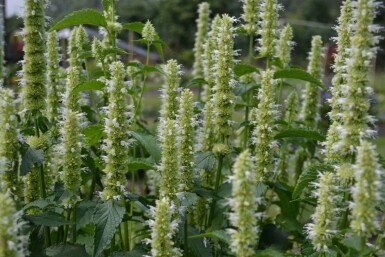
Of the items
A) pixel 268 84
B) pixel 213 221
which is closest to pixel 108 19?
pixel 268 84

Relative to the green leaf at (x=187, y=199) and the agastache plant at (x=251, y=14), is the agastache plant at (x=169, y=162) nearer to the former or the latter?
the green leaf at (x=187, y=199)

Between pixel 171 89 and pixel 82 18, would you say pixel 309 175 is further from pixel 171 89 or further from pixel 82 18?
pixel 82 18

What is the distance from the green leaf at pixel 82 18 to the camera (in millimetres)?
3789

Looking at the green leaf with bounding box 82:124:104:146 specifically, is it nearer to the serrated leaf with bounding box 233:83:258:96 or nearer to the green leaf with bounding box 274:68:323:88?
the serrated leaf with bounding box 233:83:258:96

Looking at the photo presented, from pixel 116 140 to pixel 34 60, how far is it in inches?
33.5

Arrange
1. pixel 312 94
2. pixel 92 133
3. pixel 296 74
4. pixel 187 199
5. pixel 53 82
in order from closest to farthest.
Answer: pixel 187 199 < pixel 92 133 < pixel 296 74 < pixel 53 82 < pixel 312 94

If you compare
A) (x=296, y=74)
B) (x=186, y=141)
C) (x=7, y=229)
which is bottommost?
(x=7, y=229)

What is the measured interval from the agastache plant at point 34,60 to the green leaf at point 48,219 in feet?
2.47

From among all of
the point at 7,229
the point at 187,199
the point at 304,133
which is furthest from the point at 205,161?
the point at 7,229

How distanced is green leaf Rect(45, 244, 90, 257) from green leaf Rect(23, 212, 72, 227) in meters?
0.25

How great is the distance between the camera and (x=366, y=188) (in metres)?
2.59

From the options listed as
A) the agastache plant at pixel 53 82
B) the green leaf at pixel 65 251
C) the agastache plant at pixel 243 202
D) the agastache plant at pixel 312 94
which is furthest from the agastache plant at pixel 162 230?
the agastache plant at pixel 312 94

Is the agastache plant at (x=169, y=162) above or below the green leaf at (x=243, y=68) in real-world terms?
below

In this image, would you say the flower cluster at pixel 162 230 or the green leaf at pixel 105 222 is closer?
the flower cluster at pixel 162 230
